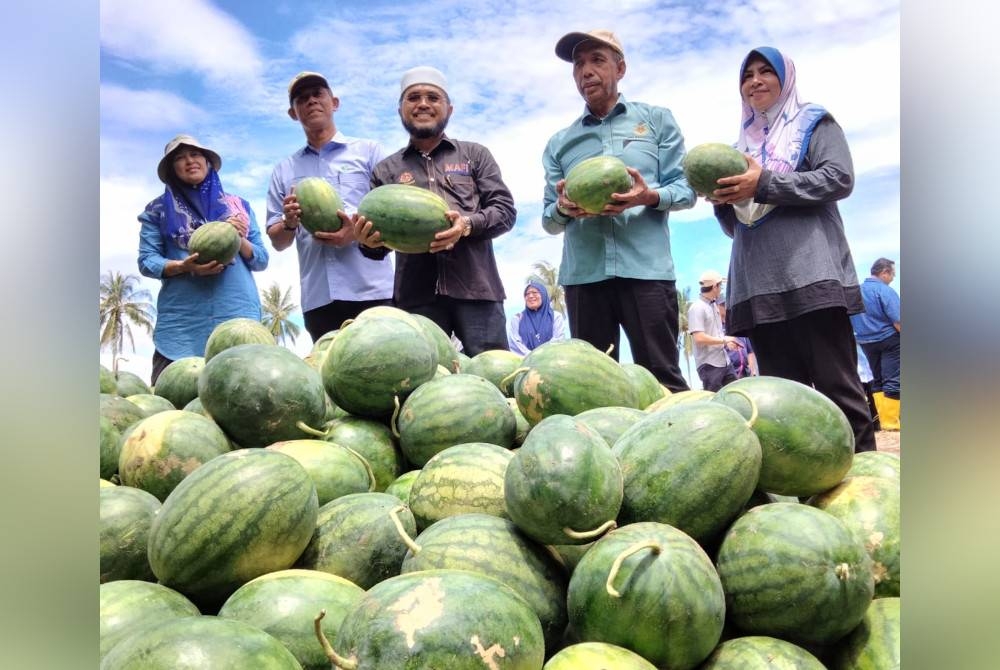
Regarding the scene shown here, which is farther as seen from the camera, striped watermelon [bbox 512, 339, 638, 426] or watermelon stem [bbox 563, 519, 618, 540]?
striped watermelon [bbox 512, 339, 638, 426]

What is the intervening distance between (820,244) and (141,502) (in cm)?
308

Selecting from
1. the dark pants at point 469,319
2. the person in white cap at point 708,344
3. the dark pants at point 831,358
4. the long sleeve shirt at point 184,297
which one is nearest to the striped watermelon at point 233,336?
the dark pants at point 469,319

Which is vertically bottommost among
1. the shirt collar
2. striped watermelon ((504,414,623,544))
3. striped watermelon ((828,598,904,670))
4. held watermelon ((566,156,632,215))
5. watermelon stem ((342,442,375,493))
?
striped watermelon ((828,598,904,670))

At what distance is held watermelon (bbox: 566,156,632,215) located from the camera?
14.4ft

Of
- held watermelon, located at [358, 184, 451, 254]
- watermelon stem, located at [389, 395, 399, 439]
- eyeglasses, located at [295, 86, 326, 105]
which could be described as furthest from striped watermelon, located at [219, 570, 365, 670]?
eyeglasses, located at [295, 86, 326, 105]

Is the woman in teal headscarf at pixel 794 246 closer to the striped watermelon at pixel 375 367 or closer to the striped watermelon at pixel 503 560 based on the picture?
the striped watermelon at pixel 375 367

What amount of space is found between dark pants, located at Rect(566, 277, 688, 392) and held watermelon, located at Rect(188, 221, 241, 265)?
2.13 metres

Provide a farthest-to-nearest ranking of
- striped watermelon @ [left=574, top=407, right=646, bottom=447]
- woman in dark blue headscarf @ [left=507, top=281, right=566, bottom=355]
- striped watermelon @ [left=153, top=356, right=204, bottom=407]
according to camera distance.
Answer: woman in dark blue headscarf @ [left=507, top=281, right=566, bottom=355]
striped watermelon @ [left=153, top=356, right=204, bottom=407]
striped watermelon @ [left=574, top=407, right=646, bottom=447]

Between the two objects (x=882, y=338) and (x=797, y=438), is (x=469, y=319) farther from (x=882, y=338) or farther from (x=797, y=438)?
(x=797, y=438)

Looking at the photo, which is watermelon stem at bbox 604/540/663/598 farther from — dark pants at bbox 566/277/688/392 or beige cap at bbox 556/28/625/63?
beige cap at bbox 556/28/625/63

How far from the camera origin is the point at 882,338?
366 centimetres
